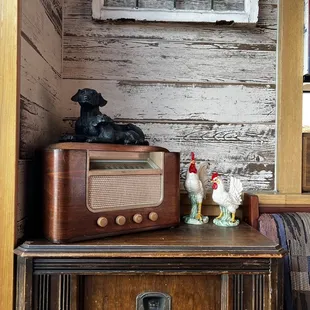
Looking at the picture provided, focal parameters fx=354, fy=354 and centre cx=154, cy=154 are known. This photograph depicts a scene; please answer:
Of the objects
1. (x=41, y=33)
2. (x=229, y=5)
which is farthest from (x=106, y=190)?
(x=229, y=5)

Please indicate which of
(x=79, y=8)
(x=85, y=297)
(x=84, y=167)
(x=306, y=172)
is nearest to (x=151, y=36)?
(x=79, y=8)

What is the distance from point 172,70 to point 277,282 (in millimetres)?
922

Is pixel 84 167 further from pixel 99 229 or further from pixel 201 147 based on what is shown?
pixel 201 147

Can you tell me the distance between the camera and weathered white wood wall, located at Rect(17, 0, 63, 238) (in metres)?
1.04

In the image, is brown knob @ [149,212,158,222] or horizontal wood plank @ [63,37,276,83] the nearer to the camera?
brown knob @ [149,212,158,222]

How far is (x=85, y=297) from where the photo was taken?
3.18ft

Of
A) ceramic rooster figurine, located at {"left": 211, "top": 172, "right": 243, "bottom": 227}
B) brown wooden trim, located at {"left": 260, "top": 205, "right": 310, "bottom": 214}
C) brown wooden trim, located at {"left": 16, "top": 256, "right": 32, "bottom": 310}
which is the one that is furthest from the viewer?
brown wooden trim, located at {"left": 260, "top": 205, "right": 310, "bottom": 214}

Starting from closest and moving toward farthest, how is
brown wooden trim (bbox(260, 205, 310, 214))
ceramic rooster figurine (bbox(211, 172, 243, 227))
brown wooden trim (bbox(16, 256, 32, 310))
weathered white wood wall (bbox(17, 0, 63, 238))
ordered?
brown wooden trim (bbox(16, 256, 32, 310)) < weathered white wood wall (bbox(17, 0, 63, 238)) < ceramic rooster figurine (bbox(211, 172, 243, 227)) < brown wooden trim (bbox(260, 205, 310, 214))

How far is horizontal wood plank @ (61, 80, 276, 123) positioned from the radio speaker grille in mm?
444

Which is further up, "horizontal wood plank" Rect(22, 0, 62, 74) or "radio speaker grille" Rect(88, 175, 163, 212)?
"horizontal wood plank" Rect(22, 0, 62, 74)

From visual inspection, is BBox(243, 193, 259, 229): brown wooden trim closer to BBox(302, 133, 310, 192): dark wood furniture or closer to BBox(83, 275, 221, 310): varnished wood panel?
BBox(302, 133, 310, 192): dark wood furniture

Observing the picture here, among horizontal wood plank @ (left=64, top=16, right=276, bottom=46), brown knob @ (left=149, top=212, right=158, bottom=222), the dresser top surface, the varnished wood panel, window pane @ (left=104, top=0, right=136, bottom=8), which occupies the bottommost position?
the varnished wood panel

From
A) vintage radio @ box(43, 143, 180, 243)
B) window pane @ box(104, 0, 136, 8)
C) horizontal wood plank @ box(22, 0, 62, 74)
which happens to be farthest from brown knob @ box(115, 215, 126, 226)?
window pane @ box(104, 0, 136, 8)

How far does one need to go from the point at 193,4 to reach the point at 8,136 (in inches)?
37.6
